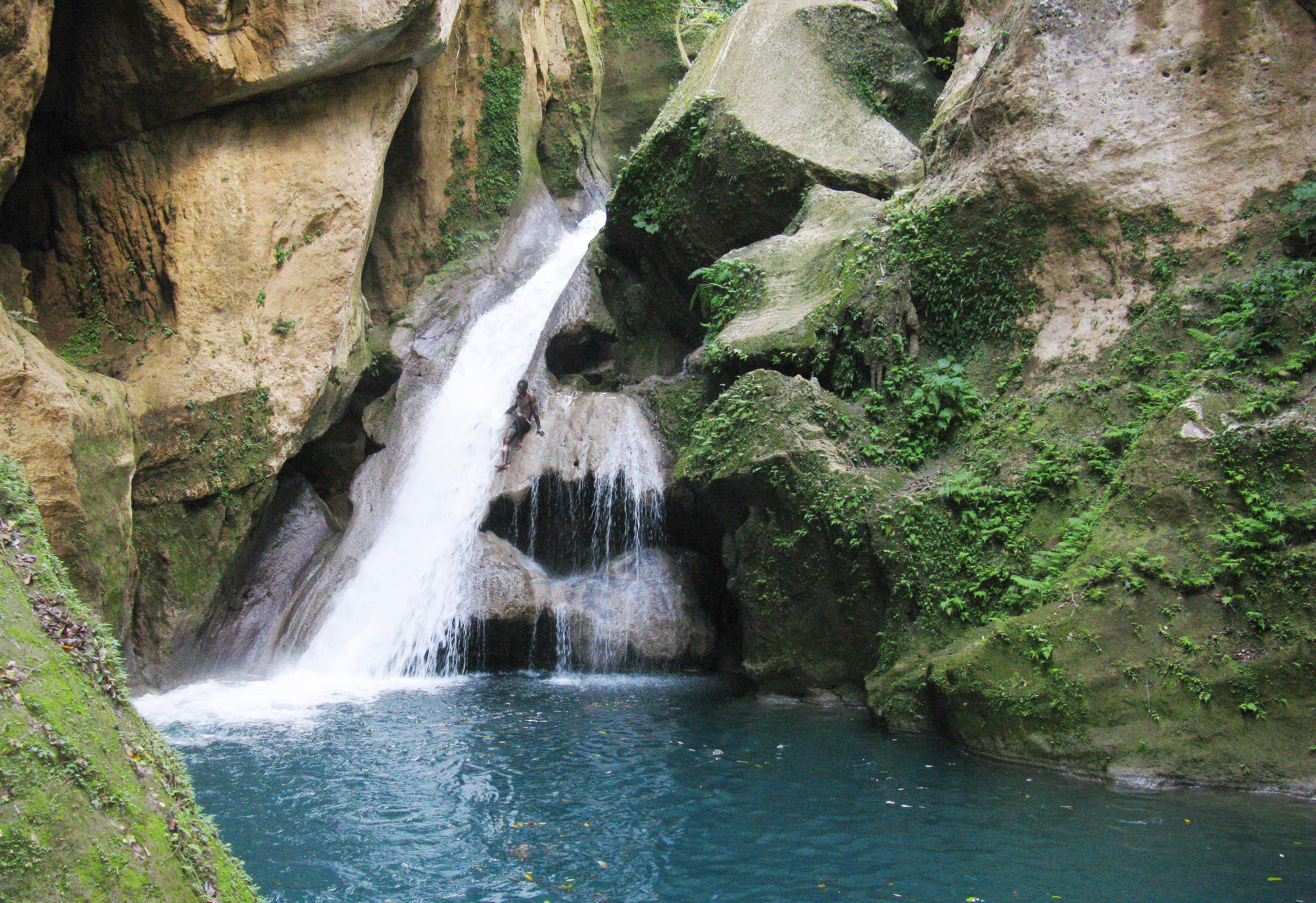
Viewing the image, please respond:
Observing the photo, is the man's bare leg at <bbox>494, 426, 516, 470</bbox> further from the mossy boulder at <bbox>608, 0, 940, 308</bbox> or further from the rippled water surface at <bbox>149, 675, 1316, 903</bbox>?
the rippled water surface at <bbox>149, 675, 1316, 903</bbox>

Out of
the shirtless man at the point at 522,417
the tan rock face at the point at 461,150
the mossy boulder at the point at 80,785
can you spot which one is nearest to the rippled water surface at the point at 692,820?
the mossy boulder at the point at 80,785

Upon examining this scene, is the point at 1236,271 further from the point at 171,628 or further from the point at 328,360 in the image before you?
the point at 171,628

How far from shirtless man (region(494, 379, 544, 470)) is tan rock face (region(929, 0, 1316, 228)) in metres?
7.24

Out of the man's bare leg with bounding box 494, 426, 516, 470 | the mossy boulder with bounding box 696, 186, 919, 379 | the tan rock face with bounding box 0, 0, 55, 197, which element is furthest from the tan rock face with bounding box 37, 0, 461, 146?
the mossy boulder with bounding box 696, 186, 919, 379

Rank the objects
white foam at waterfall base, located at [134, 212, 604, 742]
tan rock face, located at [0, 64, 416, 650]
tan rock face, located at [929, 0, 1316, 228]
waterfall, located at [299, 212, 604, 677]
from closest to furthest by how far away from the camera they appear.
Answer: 1. tan rock face, located at [929, 0, 1316, 228]
2. white foam at waterfall base, located at [134, 212, 604, 742]
3. tan rock face, located at [0, 64, 416, 650]
4. waterfall, located at [299, 212, 604, 677]

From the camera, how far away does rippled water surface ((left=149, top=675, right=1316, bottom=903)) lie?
5684 millimetres

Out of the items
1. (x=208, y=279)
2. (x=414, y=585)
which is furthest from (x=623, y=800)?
(x=208, y=279)

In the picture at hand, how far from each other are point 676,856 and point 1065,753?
12.4 ft

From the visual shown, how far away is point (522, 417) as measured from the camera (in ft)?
47.0

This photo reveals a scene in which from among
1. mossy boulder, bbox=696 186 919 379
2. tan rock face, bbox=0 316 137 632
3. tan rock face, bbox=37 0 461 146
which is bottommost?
tan rock face, bbox=0 316 137 632

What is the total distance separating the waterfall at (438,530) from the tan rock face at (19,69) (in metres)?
6.73

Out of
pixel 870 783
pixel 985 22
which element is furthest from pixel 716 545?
pixel 985 22

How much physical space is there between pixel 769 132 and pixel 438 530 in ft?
28.1

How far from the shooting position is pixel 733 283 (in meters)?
13.6
